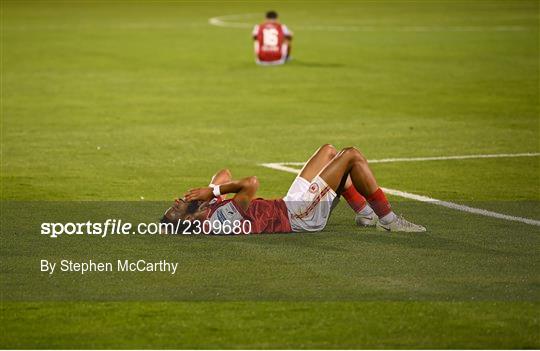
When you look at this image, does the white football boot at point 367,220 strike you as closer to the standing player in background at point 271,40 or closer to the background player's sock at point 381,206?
the background player's sock at point 381,206

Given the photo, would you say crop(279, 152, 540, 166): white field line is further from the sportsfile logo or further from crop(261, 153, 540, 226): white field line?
the sportsfile logo

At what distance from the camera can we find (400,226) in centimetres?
1180

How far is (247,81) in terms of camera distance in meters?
28.4

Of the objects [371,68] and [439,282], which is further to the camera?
[371,68]

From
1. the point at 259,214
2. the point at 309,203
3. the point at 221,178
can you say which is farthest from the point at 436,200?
the point at 221,178

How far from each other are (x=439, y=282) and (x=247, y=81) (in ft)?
61.7

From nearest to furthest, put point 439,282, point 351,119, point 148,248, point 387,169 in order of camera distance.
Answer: point 439,282
point 148,248
point 387,169
point 351,119

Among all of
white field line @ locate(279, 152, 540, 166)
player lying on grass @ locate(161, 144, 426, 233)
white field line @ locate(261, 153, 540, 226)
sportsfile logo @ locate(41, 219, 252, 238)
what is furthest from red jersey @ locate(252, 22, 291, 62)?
player lying on grass @ locate(161, 144, 426, 233)

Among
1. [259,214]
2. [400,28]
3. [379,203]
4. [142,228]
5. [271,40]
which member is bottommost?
[142,228]

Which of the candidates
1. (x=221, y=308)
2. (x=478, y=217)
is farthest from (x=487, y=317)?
(x=478, y=217)

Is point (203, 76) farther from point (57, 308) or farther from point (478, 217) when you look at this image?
point (57, 308)

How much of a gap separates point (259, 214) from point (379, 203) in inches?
44.4

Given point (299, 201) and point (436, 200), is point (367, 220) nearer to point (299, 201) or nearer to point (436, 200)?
point (299, 201)

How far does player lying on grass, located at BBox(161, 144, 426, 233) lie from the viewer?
1143 cm
